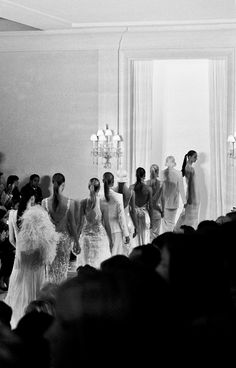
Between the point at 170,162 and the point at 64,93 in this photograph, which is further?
the point at 64,93

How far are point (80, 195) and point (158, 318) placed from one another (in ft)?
71.0

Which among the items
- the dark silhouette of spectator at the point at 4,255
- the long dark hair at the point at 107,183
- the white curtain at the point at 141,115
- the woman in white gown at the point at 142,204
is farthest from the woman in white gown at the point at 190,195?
the dark silhouette of spectator at the point at 4,255

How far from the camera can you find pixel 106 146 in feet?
72.7

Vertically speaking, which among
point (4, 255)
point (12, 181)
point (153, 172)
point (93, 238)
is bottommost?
point (4, 255)

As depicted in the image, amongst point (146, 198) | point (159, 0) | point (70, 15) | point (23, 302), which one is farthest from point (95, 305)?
point (70, 15)

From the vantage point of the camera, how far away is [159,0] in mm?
18375

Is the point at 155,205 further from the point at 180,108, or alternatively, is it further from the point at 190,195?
the point at 180,108

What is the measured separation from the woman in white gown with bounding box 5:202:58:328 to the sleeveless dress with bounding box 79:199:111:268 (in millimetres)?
2766

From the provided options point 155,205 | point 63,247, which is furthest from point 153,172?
point 63,247

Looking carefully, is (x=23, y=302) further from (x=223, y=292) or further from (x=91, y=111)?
(x=91, y=111)

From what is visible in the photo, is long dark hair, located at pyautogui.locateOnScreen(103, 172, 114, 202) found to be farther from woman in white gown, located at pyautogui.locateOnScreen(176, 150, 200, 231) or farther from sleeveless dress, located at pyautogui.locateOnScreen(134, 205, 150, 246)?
woman in white gown, located at pyautogui.locateOnScreen(176, 150, 200, 231)

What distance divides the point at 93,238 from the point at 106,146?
8957mm

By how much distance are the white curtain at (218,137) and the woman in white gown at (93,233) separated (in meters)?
8.67

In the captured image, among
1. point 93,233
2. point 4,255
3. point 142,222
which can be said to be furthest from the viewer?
point 142,222
